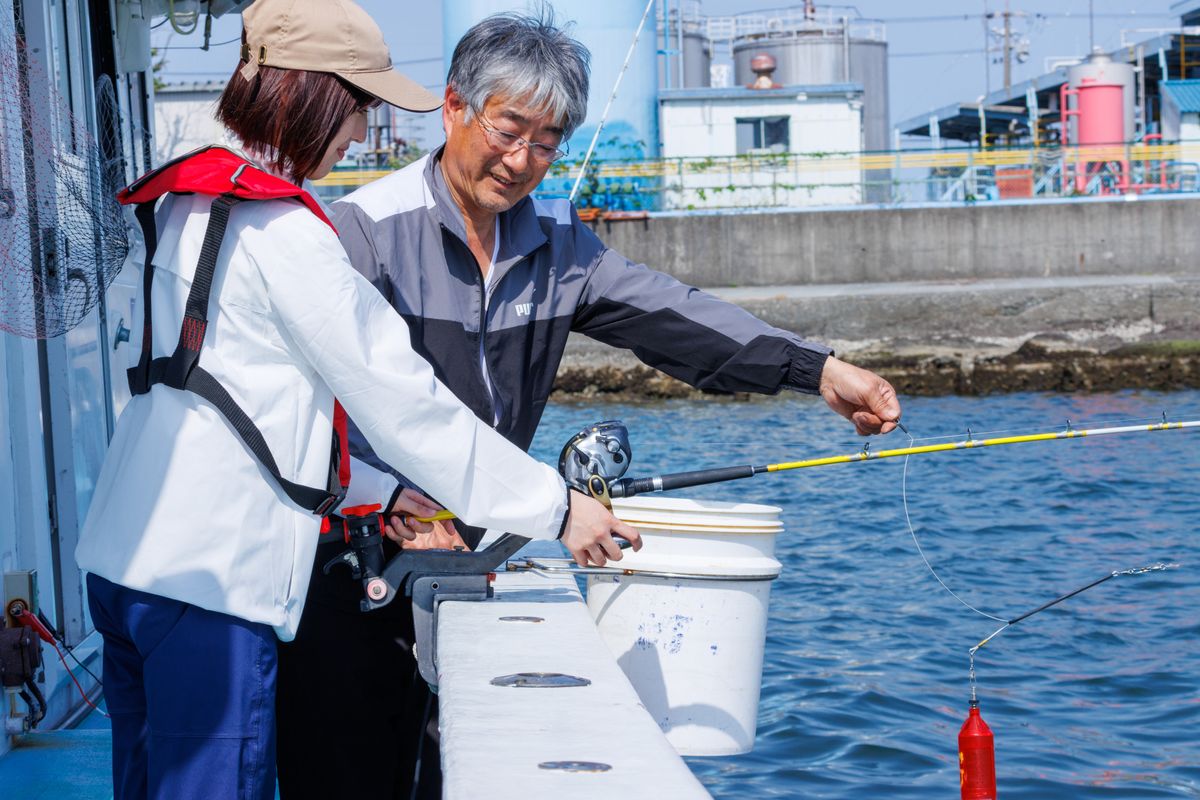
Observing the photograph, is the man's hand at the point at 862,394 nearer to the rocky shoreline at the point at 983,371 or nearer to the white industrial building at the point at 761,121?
the rocky shoreline at the point at 983,371

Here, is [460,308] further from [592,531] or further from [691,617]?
[691,617]

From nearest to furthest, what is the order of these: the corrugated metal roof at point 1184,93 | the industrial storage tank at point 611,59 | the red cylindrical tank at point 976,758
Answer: the red cylindrical tank at point 976,758 → the industrial storage tank at point 611,59 → the corrugated metal roof at point 1184,93

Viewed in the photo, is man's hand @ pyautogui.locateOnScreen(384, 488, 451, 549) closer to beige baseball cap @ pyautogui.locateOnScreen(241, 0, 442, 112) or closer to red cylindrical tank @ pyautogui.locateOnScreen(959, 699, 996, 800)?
beige baseball cap @ pyautogui.locateOnScreen(241, 0, 442, 112)

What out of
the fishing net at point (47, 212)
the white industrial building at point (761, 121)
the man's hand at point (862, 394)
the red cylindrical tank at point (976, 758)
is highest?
the white industrial building at point (761, 121)

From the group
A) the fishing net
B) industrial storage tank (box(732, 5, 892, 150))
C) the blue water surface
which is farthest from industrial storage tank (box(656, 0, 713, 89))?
the fishing net

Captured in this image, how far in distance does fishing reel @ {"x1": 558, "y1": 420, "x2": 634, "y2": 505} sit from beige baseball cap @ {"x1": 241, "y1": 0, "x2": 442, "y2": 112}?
98cm

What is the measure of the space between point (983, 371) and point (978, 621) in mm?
13085

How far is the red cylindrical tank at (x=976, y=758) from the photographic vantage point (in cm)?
334

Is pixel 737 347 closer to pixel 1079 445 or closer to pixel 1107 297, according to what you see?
pixel 1079 445

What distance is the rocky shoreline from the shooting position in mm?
20406

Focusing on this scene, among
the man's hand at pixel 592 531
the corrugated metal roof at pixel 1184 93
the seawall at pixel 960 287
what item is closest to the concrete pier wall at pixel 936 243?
the seawall at pixel 960 287

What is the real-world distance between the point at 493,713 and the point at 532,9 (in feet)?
5.91

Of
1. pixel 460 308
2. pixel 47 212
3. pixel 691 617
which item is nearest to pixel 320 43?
pixel 460 308

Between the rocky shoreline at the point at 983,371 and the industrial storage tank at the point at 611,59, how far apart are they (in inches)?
233
